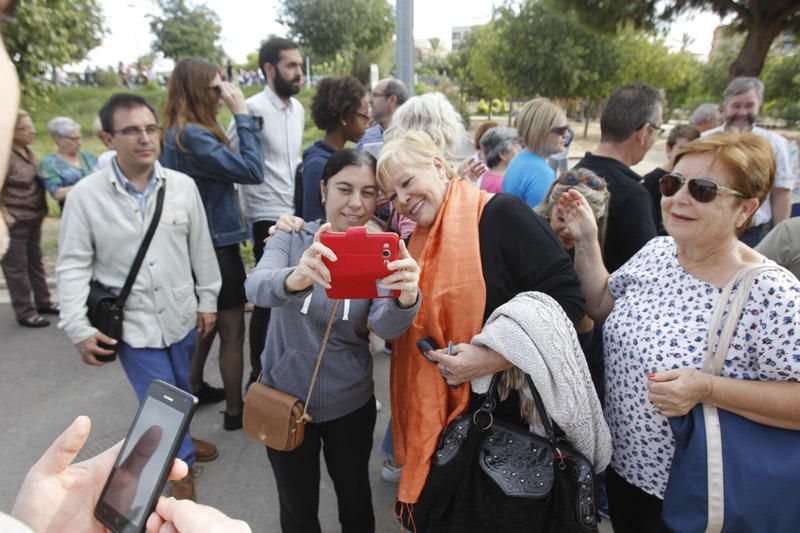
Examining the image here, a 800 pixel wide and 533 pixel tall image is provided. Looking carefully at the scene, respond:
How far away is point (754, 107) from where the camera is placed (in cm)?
387

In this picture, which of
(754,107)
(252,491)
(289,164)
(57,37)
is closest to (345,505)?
(252,491)

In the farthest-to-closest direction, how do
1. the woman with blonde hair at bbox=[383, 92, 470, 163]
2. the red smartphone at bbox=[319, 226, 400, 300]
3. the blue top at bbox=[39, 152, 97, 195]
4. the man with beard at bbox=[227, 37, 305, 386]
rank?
the blue top at bbox=[39, 152, 97, 195]
the man with beard at bbox=[227, 37, 305, 386]
the woman with blonde hair at bbox=[383, 92, 470, 163]
the red smartphone at bbox=[319, 226, 400, 300]

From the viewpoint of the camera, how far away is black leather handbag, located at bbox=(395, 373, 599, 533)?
1.54m

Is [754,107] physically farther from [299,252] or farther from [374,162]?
[299,252]

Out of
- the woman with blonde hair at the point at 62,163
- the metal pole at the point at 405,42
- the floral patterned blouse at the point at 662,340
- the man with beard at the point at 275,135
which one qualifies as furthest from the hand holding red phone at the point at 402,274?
the woman with blonde hair at the point at 62,163

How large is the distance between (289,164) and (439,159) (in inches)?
78.9

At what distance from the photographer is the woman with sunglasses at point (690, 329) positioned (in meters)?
1.32

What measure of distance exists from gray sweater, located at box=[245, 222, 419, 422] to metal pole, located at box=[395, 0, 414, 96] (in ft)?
9.36

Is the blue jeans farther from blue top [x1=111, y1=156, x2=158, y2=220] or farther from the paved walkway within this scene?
blue top [x1=111, y1=156, x2=158, y2=220]

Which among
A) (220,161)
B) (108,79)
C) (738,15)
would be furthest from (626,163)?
(108,79)

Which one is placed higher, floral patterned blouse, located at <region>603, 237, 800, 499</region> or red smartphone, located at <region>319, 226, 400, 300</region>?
red smartphone, located at <region>319, 226, 400, 300</region>

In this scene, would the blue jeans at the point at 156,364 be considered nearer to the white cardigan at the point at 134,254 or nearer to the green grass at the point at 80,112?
the white cardigan at the point at 134,254

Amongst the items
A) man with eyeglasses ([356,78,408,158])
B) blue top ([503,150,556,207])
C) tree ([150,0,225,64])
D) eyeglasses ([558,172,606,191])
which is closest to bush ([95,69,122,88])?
tree ([150,0,225,64])

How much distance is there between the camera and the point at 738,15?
25.8 ft
